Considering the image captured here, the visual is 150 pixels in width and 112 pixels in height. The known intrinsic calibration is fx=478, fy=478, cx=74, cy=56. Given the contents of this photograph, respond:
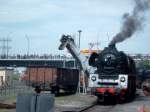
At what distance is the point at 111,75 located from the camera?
31938 mm

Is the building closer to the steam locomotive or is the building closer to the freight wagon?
the freight wagon

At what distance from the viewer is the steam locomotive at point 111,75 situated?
3169 centimetres

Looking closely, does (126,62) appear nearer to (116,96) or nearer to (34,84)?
(116,96)

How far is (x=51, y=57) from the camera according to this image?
148 metres

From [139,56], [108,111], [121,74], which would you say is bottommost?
[108,111]

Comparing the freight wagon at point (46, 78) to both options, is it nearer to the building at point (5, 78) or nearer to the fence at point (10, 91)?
the fence at point (10, 91)

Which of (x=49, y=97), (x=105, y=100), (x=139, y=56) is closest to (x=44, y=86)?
(x=105, y=100)

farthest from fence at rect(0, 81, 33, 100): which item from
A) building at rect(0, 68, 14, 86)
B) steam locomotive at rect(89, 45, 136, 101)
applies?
steam locomotive at rect(89, 45, 136, 101)

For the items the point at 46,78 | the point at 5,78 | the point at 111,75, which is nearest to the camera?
the point at 111,75

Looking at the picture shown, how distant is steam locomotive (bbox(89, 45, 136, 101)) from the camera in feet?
104

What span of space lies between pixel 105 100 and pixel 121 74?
3.47 meters

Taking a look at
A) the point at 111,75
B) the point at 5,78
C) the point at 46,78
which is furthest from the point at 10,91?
the point at 5,78

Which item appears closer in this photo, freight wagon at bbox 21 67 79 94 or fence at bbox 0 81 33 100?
freight wagon at bbox 21 67 79 94

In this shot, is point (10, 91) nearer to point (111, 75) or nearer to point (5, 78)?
point (111, 75)
